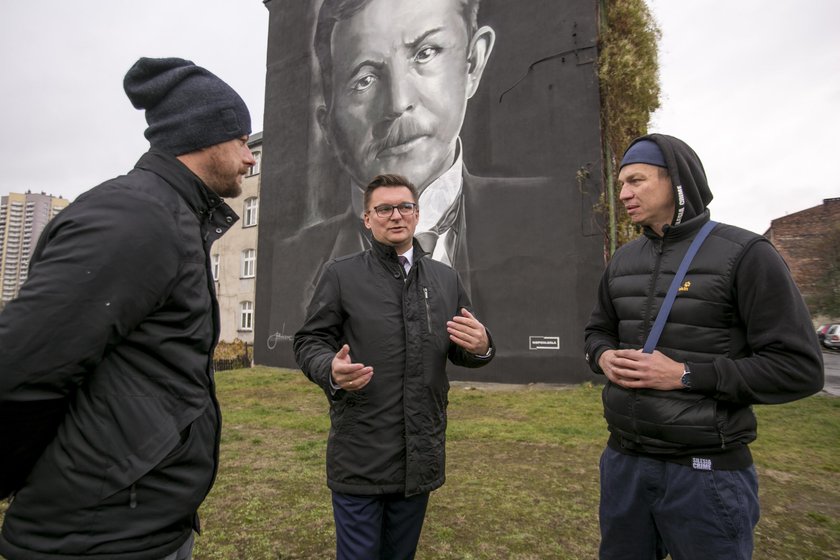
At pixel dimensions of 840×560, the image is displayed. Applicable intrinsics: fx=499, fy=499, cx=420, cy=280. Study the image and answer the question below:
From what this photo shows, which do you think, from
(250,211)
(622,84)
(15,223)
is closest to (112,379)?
(622,84)

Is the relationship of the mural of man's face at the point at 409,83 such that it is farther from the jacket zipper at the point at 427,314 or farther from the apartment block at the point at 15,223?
the apartment block at the point at 15,223

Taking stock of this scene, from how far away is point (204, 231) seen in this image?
1.81m

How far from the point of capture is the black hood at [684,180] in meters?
2.33

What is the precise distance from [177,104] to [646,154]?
208cm

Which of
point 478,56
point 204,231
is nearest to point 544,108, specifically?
point 478,56

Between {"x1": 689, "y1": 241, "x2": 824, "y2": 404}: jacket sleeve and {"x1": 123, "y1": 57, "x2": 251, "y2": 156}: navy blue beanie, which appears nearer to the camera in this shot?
{"x1": 123, "y1": 57, "x2": 251, "y2": 156}: navy blue beanie

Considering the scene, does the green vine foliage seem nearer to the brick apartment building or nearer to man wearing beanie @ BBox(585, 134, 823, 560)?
man wearing beanie @ BBox(585, 134, 823, 560)

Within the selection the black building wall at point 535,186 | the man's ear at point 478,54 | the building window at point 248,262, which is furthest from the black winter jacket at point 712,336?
the building window at point 248,262

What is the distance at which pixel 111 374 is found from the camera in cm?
147

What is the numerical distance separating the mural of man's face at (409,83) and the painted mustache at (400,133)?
0.09 feet

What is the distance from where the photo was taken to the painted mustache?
14805 mm

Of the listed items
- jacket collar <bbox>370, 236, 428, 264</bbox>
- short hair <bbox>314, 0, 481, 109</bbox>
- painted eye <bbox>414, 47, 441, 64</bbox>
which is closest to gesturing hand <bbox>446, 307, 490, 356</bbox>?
jacket collar <bbox>370, 236, 428, 264</bbox>

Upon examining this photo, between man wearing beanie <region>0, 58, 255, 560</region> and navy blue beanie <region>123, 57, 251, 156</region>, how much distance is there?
0.13 meters

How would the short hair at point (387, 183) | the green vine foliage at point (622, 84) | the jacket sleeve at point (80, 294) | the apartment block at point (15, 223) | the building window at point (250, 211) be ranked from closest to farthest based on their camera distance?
the jacket sleeve at point (80, 294)
the short hair at point (387, 183)
the green vine foliage at point (622, 84)
the building window at point (250, 211)
the apartment block at point (15, 223)
